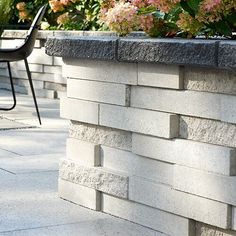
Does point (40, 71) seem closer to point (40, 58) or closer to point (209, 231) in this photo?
point (40, 58)

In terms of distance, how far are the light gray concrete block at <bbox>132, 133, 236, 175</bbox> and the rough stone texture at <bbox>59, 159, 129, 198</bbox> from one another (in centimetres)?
20

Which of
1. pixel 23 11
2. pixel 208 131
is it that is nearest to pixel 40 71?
pixel 23 11

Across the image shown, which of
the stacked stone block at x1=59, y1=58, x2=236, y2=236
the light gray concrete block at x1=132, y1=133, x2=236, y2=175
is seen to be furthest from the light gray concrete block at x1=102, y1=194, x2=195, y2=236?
the light gray concrete block at x1=132, y1=133, x2=236, y2=175

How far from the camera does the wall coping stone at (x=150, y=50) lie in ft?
10.2

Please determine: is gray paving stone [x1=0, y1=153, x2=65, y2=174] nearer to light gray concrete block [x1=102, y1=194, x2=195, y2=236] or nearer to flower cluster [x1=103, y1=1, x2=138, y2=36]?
light gray concrete block [x1=102, y1=194, x2=195, y2=236]

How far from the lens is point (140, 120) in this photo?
3656 mm

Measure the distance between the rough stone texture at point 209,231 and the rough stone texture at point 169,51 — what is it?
689 millimetres

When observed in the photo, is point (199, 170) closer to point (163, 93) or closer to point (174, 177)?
point (174, 177)

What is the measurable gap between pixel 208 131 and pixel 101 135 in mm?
833

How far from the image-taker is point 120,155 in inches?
151

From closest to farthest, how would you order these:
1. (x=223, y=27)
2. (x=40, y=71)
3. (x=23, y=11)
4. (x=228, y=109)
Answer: (x=228, y=109), (x=223, y=27), (x=40, y=71), (x=23, y=11)

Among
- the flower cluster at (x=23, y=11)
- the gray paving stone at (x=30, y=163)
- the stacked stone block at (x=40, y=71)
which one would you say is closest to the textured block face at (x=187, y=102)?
the gray paving stone at (x=30, y=163)

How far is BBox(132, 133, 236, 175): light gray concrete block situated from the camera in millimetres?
3193

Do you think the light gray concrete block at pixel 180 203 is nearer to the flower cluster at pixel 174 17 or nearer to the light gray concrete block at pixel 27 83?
the flower cluster at pixel 174 17
